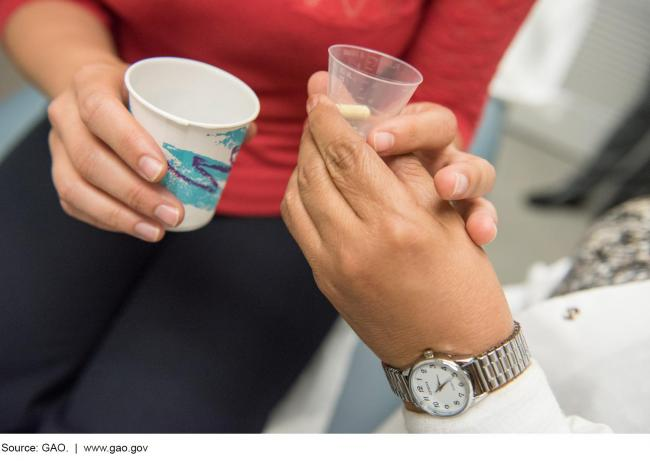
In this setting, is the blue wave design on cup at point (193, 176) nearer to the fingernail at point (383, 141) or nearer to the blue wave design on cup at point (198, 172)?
the blue wave design on cup at point (198, 172)

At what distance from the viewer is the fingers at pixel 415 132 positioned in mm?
590

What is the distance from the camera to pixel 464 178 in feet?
1.85

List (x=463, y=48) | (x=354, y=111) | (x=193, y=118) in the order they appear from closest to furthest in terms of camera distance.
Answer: (x=354, y=111), (x=193, y=118), (x=463, y=48)

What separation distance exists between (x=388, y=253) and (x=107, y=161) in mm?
358

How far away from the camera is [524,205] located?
2.36 meters

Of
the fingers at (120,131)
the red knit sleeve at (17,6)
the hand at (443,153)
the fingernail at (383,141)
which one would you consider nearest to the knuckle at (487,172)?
the hand at (443,153)

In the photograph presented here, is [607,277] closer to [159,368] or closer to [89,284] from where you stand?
[159,368]

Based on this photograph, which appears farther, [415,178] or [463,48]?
[463,48]

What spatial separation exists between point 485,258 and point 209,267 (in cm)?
45

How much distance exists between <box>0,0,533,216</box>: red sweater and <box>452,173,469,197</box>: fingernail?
14.3 inches

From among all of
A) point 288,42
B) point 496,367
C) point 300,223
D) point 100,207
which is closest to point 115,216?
point 100,207

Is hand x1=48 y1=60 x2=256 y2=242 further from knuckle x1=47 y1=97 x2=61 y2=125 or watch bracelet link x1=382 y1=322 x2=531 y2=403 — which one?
watch bracelet link x1=382 y1=322 x2=531 y2=403

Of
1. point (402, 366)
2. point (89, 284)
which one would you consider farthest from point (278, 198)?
point (402, 366)

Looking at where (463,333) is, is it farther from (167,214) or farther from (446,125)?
(167,214)
